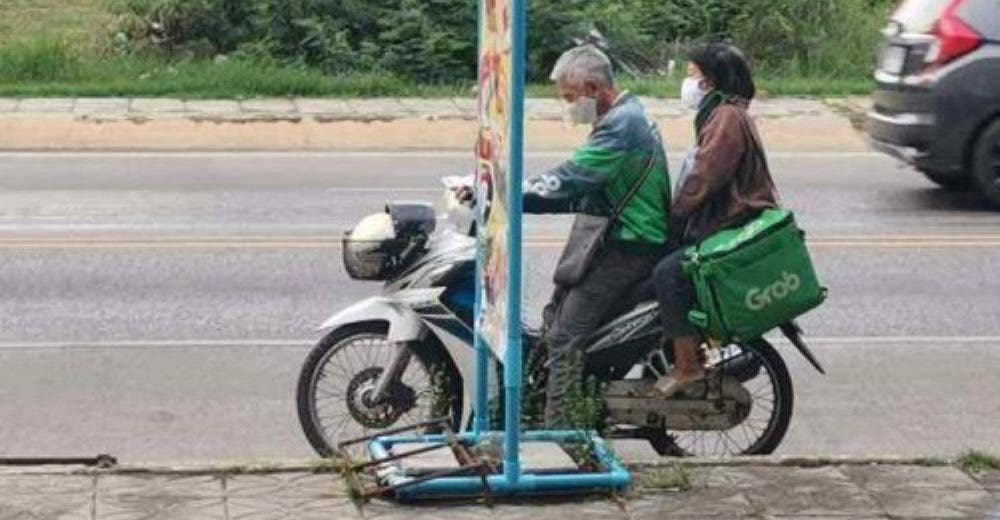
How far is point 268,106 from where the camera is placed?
819 inches

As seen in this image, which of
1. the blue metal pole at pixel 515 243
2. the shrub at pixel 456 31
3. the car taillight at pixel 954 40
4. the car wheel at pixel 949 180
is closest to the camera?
the blue metal pole at pixel 515 243

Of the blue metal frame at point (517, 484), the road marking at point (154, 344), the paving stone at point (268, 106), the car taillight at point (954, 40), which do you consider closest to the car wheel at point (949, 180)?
the car taillight at point (954, 40)

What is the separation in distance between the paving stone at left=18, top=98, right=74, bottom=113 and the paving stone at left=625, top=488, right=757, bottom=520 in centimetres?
1453

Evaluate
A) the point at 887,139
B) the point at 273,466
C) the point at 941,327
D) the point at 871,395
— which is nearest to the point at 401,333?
the point at 273,466

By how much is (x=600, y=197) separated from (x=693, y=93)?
A: 65 centimetres

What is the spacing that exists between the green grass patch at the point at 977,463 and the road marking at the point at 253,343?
112 inches

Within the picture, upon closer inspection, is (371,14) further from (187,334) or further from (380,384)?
(380,384)

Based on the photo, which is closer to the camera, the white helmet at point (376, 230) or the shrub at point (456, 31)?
the white helmet at point (376, 230)

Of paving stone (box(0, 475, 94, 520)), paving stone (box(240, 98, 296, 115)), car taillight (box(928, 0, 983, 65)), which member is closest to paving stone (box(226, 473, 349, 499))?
paving stone (box(0, 475, 94, 520))

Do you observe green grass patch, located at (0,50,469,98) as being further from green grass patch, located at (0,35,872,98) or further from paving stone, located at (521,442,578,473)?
paving stone, located at (521,442,578,473)

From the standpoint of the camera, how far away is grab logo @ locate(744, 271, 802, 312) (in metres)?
7.21

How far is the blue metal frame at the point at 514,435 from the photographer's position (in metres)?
6.12

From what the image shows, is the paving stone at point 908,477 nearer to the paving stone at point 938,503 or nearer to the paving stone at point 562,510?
the paving stone at point 938,503

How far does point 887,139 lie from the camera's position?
50.3 feet
